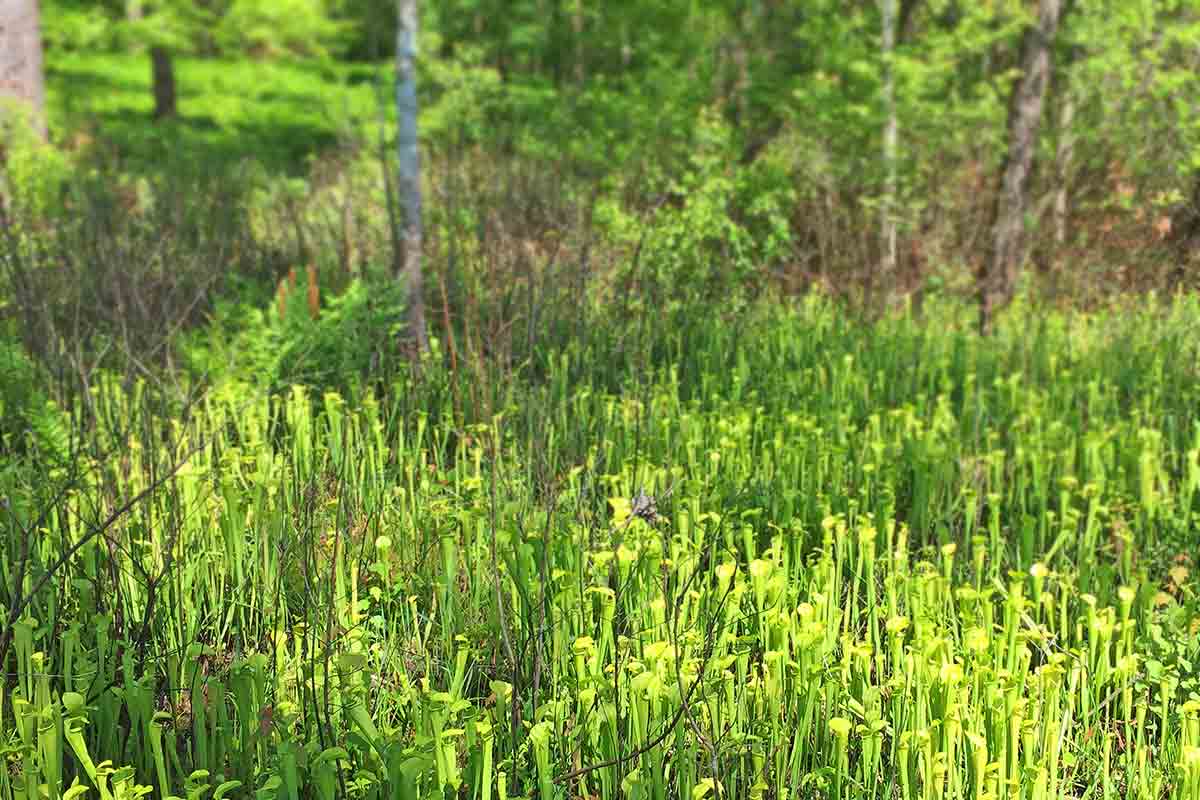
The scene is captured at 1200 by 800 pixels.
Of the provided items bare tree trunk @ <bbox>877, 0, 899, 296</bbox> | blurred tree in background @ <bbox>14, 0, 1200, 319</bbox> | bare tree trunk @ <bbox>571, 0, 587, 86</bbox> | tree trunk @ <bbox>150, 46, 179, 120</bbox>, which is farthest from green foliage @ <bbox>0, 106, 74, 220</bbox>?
bare tree trunk @ <bbox>571, 0, 587, 86</bbox>

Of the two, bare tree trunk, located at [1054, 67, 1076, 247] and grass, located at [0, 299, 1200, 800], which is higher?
bare tree trunk, located at [1054, 67, 1076, 247]

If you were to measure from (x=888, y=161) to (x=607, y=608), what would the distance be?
7.33m

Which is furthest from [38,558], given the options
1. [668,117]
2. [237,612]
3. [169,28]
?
[169,28]

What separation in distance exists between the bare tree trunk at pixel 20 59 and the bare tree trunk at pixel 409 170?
5.17 metres

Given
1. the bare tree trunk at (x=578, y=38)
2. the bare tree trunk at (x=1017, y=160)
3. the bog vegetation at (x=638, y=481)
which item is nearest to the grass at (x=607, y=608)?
the bog vegetation at (x=638, y=481)

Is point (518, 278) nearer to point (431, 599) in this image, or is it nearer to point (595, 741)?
point (431, 599)

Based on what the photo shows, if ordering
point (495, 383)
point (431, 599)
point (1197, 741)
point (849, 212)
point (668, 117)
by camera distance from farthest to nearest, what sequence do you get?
point (668, 117) < point (849, 212) < point (495, 383) < point (431, 599) < point (1197, 741)

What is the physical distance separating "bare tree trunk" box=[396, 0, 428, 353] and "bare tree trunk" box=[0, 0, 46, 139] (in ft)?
16.9

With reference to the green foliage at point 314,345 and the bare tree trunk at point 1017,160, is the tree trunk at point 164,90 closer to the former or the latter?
the green foliage at point 314,345

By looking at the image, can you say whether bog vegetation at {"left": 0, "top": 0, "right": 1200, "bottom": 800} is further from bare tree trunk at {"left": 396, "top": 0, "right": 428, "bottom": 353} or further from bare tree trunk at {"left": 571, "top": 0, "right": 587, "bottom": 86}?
bare tree trunk at {"left": 571, "top": 0, "right": 587, "bottom": 86}

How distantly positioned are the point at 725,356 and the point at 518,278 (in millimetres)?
1072

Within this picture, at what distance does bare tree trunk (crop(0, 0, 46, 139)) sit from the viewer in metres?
9.54

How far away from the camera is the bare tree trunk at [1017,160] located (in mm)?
7234

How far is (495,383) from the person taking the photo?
14.6 ft
